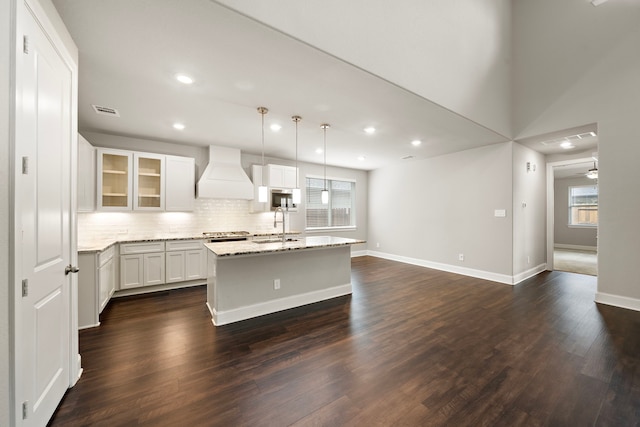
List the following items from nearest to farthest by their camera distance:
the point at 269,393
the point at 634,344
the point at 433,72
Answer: the point at 269,393 → the point at 634,344 → the point at 433,72

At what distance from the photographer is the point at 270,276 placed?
11.0 feet

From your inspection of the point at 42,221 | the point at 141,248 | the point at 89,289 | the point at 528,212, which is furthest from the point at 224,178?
the point at 528,212

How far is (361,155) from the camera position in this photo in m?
5.95

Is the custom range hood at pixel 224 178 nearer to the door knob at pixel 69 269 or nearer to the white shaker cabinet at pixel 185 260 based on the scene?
the white shaker cabinet at pixel 185 260

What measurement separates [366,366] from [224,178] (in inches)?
163

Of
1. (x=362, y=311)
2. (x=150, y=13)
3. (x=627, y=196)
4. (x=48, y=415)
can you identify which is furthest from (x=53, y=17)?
(x=627, y=196)

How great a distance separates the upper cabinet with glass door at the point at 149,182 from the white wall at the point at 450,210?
18.0 ft

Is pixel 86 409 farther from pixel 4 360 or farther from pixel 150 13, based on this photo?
pixel 150 13

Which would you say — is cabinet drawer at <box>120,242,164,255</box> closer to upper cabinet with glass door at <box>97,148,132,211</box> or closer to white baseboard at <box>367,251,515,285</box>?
upper cabinet with glass door at <box>97,148,132,211</box>

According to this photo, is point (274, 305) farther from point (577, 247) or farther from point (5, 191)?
point (577, 247)

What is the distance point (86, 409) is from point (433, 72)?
176 inches

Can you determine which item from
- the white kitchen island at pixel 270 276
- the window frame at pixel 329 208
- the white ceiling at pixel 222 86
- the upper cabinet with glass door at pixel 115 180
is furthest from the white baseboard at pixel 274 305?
the window frame at pixel 329 208

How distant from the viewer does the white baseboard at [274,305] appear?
3.04m

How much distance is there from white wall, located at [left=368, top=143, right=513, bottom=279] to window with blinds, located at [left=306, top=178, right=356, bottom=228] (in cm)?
81
